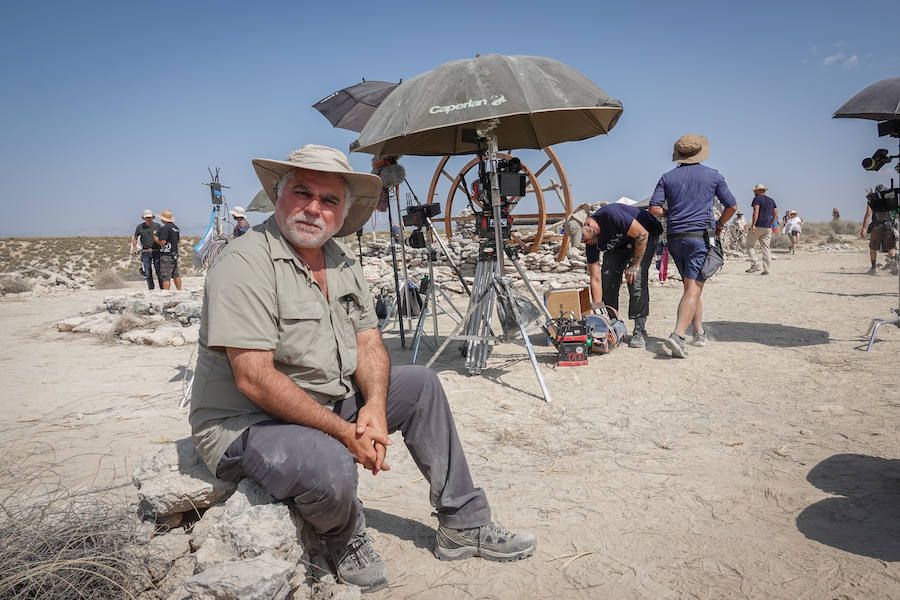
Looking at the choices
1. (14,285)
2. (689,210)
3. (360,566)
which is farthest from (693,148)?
(14,285)

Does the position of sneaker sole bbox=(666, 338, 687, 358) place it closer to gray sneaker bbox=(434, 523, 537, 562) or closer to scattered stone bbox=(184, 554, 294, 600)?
gray sneaker bbox=(434, 523, 537, 562)

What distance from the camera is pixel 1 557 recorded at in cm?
159

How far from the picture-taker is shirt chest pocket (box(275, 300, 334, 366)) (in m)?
1.78

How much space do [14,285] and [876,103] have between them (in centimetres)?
1827

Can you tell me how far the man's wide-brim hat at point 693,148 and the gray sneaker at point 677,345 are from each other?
1.56 meters

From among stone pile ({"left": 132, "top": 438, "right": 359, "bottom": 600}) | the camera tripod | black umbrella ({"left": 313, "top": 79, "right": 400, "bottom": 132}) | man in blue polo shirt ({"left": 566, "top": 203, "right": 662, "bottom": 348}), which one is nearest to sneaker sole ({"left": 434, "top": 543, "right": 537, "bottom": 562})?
stone pile ({"left": 132, "top": 438, "right": 359, "bottom": 600})

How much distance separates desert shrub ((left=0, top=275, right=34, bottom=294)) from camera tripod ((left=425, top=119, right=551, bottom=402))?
15314 millimetres

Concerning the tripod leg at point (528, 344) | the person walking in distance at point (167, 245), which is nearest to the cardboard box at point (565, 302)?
the tripod leg at point (528, 344)

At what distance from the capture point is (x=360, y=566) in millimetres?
1853

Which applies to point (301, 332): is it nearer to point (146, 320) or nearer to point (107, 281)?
point (146, 320)

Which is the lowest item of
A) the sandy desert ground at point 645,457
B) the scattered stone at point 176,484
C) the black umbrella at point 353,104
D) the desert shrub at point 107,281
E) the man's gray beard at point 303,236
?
the sandy desert ground at point 645,457

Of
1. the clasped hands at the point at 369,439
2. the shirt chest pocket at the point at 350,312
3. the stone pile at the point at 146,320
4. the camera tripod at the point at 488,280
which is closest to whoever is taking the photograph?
the clasped hands at the point at 369,439

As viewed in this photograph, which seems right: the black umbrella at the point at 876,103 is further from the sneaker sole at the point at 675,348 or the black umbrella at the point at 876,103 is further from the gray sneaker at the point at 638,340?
the gray sneaker at the point at 638,340

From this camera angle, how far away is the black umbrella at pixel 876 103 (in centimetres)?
391
